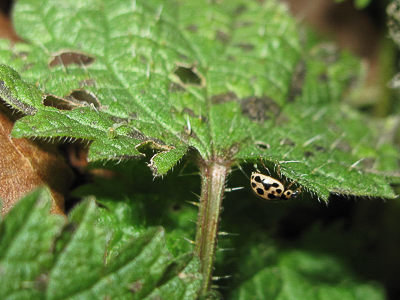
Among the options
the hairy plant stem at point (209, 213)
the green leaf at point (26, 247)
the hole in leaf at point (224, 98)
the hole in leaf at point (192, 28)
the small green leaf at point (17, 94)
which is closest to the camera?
the green leaf at point (26, 247)

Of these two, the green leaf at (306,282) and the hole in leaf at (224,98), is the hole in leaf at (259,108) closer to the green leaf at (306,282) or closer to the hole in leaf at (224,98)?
the hole in leaf at (224,98)

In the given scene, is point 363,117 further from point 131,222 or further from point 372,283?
point 131,222

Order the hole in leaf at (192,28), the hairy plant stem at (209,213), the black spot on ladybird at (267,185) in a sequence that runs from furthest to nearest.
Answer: the hole in leaf at (192,28) < the black spot on ladybird at (267,185) < the hairy plant stem at (209,213)

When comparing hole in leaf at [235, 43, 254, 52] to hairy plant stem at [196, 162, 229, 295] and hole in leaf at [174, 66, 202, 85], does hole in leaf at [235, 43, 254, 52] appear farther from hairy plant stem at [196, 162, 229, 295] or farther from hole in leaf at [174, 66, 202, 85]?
hairy plant stem at [196, 162, 229, 295]

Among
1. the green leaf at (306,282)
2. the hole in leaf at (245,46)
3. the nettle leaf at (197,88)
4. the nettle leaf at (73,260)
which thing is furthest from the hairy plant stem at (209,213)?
the hole in leaf at (245,46)

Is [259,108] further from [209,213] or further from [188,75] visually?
[209,213]

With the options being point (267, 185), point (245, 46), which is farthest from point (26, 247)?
point (245, 46)

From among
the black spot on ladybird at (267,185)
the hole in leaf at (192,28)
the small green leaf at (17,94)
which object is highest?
the hole in leaf at (192,28)
